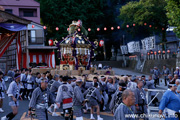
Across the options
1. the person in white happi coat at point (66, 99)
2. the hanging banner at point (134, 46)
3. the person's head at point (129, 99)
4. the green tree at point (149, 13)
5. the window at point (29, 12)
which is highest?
the window at point (29, 12)

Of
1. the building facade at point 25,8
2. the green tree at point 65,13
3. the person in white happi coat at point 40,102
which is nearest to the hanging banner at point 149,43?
the green tree at point 65,13

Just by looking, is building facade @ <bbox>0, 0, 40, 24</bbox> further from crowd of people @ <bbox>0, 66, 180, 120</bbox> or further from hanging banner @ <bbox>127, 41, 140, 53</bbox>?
crowd of people @ <bbox>0, 66, 180, 120</bbox>

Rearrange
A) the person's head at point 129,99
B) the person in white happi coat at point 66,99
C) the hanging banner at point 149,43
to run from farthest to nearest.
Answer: the hanging banner at point 149,43
the person in white happi coat at point 66,99
the person's head at point 129,99

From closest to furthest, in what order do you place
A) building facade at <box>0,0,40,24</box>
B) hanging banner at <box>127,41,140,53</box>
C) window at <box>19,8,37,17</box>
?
hanging banner at <box>127,41,140,53</box>, building facade at <box>0,0,40,24</box>, window at <box>19,8,37,17</box>

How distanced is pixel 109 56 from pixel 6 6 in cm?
2226

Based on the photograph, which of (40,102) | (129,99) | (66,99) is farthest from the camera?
(66,99)

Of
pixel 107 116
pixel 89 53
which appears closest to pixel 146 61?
pixel 89 53

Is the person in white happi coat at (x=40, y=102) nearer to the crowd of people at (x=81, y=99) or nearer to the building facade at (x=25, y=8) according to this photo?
the crowd of people at (x=81, y=99)

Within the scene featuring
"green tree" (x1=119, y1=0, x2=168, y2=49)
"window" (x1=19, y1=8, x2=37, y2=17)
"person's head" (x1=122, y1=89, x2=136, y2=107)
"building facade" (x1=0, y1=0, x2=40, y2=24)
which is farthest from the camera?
"window" (x1=19, y1=8, x2=37, y2=17)

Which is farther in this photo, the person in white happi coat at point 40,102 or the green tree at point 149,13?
the green tree at point 149,13

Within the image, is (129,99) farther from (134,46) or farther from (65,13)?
(65,13)

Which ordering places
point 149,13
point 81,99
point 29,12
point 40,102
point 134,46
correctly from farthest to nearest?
point 29,12
point 134,46
point 149,13
point 81,99
point 40,102

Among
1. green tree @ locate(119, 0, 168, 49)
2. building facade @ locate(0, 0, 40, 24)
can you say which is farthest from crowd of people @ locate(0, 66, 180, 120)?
building facade @ locate(0, 0, 40, 24)

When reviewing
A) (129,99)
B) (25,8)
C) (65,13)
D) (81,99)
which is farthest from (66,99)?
(25,8)
